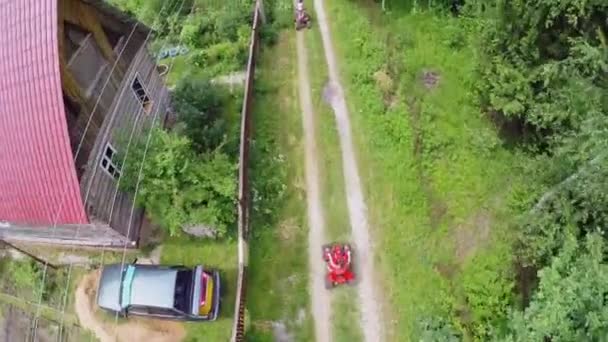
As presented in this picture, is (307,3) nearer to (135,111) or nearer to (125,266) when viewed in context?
(135,111)

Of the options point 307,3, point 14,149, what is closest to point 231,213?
point 14,149

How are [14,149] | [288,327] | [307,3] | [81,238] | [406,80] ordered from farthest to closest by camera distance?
[307,3]
[406,80]
[81,238]
[288,327]
[14,149]

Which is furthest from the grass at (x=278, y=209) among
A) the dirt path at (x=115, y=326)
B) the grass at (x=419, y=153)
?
the dirt path at (x=115, y=326)

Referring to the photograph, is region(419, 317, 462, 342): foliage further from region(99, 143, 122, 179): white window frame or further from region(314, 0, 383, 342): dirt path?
region(99, 143, 122, 179): white window frame

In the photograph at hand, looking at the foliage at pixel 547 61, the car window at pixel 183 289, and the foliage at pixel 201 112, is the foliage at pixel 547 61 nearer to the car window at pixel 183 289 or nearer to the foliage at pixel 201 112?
the foliage at pixel 201 112

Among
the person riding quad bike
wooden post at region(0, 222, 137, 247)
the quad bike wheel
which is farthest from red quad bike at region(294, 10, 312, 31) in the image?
the quad bike wheel
